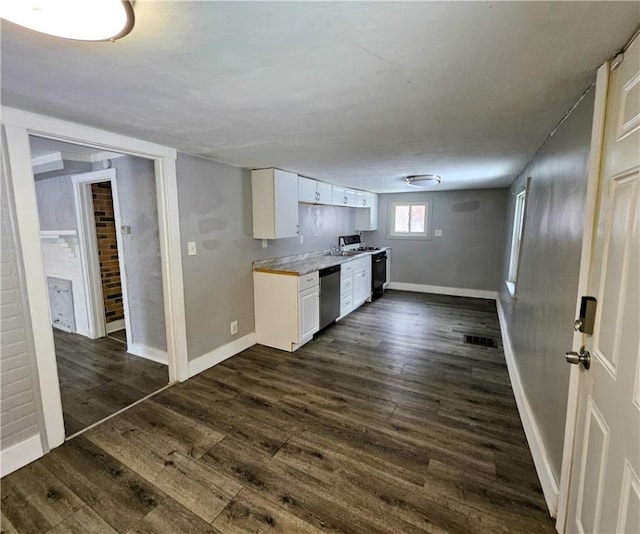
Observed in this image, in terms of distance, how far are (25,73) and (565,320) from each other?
271 centimetres

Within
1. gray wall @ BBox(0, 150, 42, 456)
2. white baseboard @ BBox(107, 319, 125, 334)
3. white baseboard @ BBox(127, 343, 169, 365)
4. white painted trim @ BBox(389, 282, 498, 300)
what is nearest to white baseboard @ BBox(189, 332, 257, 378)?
white baseboard @ BBox(127, 343, 169, 365)

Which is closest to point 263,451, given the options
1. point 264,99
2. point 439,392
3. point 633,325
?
point 439,392

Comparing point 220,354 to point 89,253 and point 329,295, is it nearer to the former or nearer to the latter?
point 329,295

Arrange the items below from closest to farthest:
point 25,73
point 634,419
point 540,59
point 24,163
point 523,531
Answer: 1. point 634,419
2. point 540,59
3. point 25,73
4. point 523,531
5. point 24,163

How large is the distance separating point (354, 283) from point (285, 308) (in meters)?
1.65

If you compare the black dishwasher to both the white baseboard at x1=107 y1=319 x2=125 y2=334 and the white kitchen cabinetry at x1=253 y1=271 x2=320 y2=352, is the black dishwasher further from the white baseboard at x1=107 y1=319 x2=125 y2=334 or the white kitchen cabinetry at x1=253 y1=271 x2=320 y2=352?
the white baseboard at x1=107 y1=319 x2=125 y2=334

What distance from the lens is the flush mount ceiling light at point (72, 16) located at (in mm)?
789

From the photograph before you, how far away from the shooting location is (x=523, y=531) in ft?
4.69

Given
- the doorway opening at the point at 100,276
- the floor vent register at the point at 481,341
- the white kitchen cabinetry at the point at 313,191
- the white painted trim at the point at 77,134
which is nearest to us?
the white painted trim at the point at 77,134

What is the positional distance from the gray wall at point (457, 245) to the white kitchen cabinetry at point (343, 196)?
1.38 m

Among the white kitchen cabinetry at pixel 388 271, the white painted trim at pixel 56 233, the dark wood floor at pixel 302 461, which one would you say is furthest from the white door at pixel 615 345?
the white kitchen cabinetry at pixel 388 271

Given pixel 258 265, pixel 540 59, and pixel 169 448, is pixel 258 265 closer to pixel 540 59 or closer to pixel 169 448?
pixel 169 448

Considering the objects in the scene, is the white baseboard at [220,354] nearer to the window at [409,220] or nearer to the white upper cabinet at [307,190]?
the white upper cabinet at [307,190]

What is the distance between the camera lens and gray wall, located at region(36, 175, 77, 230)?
359 cm
